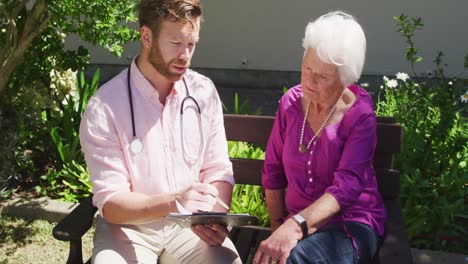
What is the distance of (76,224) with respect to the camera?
2602mm

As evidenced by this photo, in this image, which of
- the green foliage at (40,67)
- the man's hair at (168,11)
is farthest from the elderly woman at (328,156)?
the green foliage at (40,67)

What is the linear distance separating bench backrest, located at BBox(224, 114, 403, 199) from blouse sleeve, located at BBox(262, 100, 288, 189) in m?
0.32

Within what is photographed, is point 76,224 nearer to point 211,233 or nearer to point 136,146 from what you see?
point 136,146

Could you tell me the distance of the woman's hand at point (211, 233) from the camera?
2537mm

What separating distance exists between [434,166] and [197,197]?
7.39 ft

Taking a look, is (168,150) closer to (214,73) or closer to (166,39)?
(166,39)

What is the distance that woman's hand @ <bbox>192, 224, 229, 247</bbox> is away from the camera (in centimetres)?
254

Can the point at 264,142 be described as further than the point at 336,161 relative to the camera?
Yes

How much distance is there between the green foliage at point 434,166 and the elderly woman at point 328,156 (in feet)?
3.85

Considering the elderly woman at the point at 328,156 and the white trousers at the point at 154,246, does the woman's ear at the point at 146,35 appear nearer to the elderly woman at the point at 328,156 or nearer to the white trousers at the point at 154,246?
the elderly woman at the point at 328,156

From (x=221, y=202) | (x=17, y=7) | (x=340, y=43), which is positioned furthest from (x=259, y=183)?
(x=17, y=7)

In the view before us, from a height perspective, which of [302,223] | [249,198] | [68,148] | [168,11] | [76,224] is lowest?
[249,198]

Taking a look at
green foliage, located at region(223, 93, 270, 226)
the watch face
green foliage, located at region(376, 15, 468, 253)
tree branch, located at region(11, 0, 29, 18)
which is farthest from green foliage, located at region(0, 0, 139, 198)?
the watch face

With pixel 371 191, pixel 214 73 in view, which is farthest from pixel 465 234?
pixel 214 73
